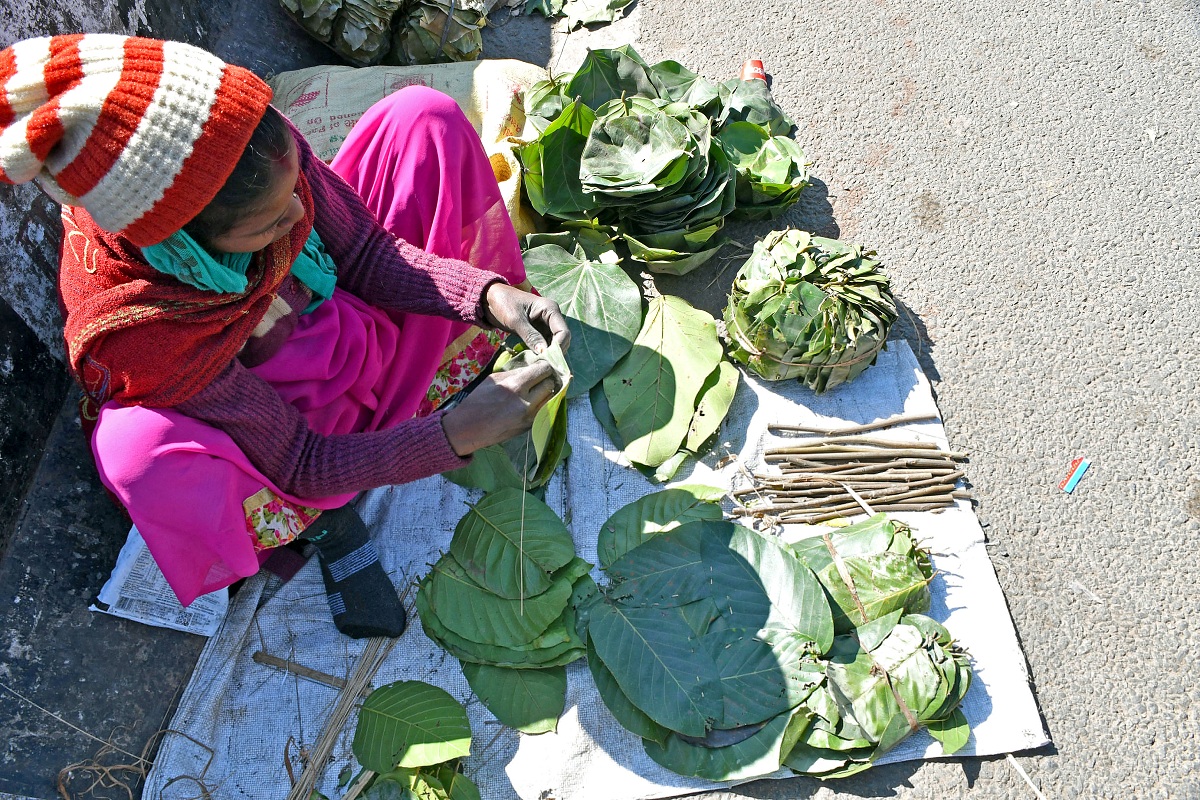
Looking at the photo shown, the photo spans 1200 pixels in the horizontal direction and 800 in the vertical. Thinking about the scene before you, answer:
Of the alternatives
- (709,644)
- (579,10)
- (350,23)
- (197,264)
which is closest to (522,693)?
(709,644)

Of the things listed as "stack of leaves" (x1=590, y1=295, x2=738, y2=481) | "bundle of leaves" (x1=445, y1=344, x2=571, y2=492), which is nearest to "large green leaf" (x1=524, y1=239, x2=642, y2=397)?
"stack of leaves" (x1=590, y1=295, x2=738, y2=481)

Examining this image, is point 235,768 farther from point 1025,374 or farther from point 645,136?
point 1025,374

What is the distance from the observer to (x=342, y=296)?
1.63 meters

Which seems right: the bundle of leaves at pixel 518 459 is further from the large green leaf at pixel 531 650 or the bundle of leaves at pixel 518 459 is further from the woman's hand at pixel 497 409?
the large green leaf at pixel 531 650

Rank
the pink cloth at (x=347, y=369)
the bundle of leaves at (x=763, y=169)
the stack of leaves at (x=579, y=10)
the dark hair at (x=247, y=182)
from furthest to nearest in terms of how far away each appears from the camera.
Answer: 1. the stack of leaves at (x=579, y=10)
2. the bundle of leaves at (x=763, y=169)
3. the pink cloth at (x=347, y=369)
4. the dark hair at (x=247, y=182)

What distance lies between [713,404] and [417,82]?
1.26 meters

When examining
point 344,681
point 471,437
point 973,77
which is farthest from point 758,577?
point 973,77

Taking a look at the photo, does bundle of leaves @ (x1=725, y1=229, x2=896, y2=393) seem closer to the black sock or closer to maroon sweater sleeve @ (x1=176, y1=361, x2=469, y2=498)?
maroon sweater sleeve @ (x1=176, y1=361, x2=469, y2=498)

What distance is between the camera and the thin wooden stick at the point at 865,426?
197 cm

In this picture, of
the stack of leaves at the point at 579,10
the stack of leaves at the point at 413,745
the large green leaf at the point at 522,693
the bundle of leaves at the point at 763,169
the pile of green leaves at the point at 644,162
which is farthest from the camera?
the stack of leaves at the point at 579,10

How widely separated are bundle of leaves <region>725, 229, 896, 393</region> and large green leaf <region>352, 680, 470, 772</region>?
1.04 metres

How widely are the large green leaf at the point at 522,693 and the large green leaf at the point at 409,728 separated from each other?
62 millimetres

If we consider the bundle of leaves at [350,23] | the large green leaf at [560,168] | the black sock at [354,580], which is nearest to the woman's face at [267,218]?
the black sock at [354,580]

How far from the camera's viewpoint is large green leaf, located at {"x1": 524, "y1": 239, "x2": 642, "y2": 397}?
2.01 m
